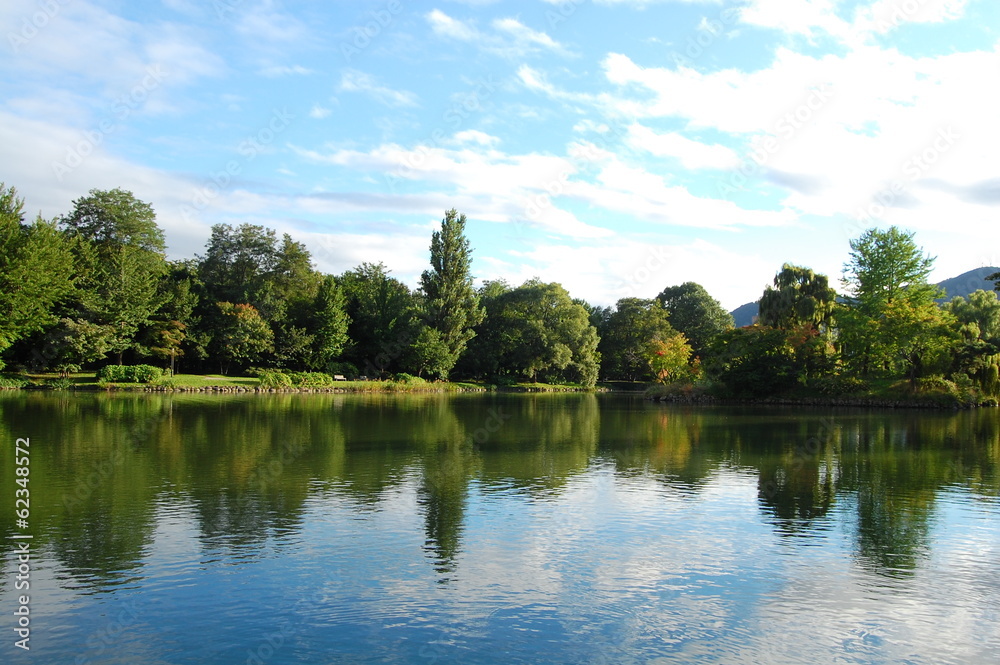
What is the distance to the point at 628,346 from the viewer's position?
9381 centimetres

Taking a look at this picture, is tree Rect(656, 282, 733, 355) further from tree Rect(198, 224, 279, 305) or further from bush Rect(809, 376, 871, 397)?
tree Rect(198, 224, 279, 305)

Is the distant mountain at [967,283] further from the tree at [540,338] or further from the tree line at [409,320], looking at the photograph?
the tree at [540,338]

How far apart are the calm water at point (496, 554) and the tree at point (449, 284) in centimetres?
4798

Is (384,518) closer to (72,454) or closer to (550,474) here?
(550,474)

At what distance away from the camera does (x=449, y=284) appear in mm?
72500

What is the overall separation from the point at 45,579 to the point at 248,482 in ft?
23.3

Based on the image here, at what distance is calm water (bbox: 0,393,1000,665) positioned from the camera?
8.36m

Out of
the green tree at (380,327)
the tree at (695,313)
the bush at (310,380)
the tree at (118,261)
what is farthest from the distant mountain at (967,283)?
the tree at (118,261)

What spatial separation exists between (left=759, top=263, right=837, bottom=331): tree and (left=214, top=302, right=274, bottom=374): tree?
43454mm

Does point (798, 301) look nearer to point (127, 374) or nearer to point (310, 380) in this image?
point (310, 380)

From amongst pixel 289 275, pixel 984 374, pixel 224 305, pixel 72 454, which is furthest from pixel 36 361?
pixel 984 374

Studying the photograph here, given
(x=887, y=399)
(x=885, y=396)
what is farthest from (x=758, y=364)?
(x=887, y=399)

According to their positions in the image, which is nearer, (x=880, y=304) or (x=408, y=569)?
(x=408, y=569)

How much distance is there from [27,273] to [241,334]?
19.6 m
